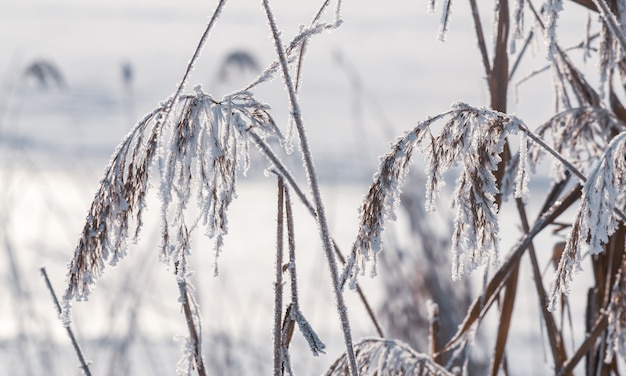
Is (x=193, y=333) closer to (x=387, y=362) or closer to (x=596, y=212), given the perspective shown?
(x=387, y=362)

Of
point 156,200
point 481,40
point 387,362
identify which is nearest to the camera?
point 387,362

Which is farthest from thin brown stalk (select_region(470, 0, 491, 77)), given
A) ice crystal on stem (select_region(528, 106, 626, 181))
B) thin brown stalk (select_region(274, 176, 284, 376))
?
thin brown stalk (select_region(274, 176, 284, 376))

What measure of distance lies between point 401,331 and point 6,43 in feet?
29.7

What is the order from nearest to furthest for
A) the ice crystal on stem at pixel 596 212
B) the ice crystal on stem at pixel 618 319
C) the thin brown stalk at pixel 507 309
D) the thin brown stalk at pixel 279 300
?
1. the ice crystal on stem at pixel 596 212
2. the thin brown stalk at pixel 279 300
3. the ice crystal on stem at pixel 618 319
4. the thin brown stalk at pixel 507 309

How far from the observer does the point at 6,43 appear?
11516 mm

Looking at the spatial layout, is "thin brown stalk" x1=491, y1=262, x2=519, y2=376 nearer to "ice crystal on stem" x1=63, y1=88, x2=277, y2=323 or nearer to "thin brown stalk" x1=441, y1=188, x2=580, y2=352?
"thin brown stalk" x1=441, y1=188, x2=580, y2=352

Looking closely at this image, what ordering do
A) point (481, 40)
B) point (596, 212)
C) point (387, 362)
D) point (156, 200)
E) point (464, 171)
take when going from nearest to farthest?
point (596, 212), point (464, 171), point (387, 362), point (481, 40), point (156, 200)

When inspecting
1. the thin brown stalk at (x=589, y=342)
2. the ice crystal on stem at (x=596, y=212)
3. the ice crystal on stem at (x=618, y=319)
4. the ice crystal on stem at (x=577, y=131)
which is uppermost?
Result: the ice crystal on stem at (x=577, y=131)

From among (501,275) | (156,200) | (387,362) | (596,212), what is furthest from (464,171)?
(156,200)

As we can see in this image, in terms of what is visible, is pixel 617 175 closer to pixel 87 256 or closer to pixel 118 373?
pixel 87 256

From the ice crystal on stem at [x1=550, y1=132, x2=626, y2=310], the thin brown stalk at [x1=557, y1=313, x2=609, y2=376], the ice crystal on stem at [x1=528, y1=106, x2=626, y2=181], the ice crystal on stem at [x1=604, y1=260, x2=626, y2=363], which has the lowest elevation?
the thin brown stalk at [x1=557, y1=313, x2=609, y2=376]

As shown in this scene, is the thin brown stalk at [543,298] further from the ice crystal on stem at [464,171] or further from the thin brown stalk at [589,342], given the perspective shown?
the ice crystal on stem at [464,171]

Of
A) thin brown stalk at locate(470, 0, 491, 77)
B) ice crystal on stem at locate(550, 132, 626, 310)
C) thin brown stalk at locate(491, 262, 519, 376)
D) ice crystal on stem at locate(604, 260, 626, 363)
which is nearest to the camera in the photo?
ice crystal on stem at locate(550, 132, 626, 310)

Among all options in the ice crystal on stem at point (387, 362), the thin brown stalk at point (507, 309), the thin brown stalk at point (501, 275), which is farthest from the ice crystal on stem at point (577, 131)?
the ice crystal on stem at point (387, 362)
